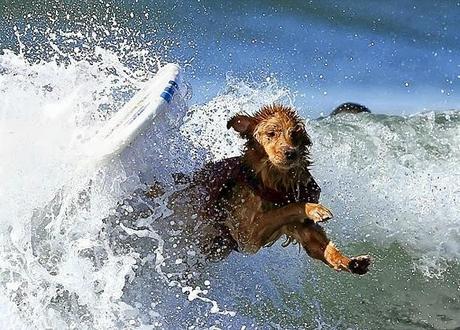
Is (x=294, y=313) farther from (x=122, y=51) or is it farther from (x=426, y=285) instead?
(x=122, y=51)

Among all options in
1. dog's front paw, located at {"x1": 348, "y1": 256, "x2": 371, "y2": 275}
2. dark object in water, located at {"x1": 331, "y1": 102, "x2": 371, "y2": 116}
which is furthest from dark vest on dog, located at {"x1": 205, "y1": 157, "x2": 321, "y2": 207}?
dark object in water, located at {"x1": 331, "y1": 102, "x2": 371, "y2": 116}

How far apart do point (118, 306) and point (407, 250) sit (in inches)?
148

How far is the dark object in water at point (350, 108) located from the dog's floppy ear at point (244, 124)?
8.99 m

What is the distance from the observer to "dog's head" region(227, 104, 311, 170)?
5175 millimetres

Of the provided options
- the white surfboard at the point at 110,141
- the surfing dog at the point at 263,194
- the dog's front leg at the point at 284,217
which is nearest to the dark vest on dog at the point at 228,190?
the surfing dog at the point at 263,194

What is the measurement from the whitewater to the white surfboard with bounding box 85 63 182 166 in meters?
0.10

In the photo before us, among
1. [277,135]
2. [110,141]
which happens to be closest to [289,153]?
[277,135]

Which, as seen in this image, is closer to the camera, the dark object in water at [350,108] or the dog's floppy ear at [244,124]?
the dog's floppy ear at [244,124]

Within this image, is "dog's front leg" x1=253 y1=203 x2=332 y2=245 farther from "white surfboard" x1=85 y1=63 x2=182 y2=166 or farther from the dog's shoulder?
"white surfboard" x1=85 y1=63 x2=182 y2=166

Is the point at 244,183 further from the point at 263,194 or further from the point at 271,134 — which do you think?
the point at 271,134

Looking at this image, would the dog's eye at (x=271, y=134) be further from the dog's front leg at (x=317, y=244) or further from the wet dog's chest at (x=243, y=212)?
the dog's front leg at (x=317, y=244)

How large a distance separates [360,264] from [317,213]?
1.42 feet

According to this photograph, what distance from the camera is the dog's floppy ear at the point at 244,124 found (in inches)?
218

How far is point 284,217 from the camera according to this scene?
5207 millimetres
